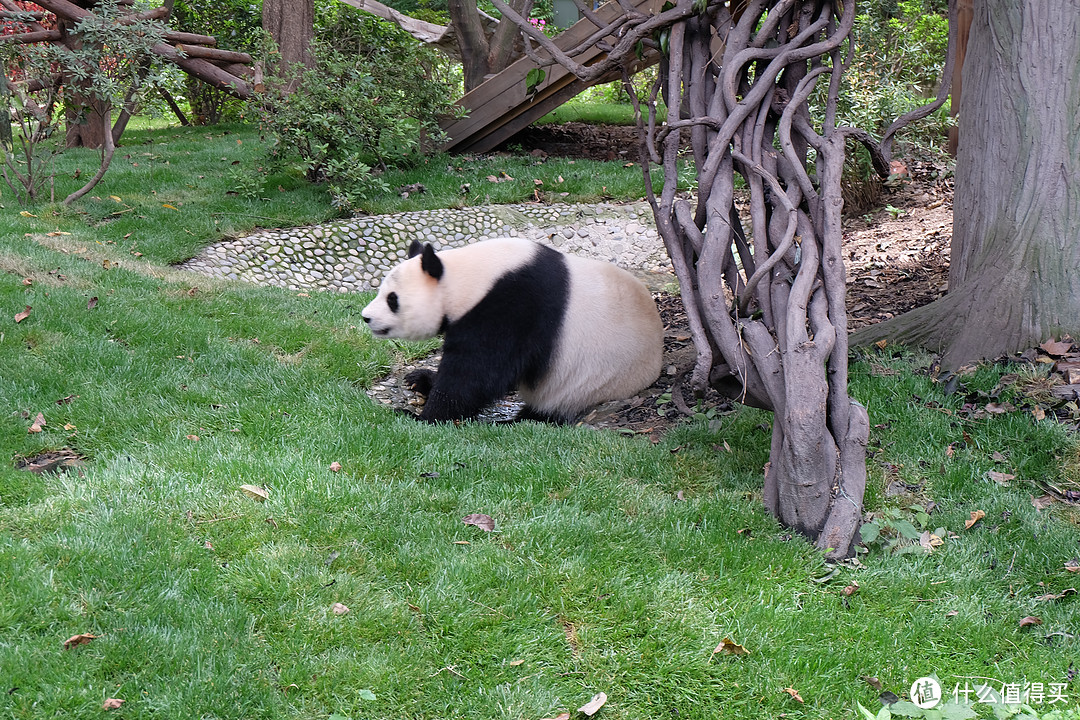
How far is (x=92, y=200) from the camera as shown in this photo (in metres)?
9.11

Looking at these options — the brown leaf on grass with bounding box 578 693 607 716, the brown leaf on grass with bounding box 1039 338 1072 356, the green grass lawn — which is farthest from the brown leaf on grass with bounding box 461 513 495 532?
the brown leaf on grass with bounding box 1039 338 1072 356

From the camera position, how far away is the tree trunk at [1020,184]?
14.6 ft

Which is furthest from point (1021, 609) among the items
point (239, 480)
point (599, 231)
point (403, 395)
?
point (599, 231)

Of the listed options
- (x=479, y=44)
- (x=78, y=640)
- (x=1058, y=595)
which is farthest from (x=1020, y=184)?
(x=479, y=44)

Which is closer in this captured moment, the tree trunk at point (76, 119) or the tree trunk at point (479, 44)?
the tree trunk at point (76, 119)

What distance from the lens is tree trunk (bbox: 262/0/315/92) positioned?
11.1m

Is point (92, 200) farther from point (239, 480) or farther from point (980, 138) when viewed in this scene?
point (980, 138)

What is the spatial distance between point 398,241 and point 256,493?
228 inches

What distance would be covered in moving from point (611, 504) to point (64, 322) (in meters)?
3.92

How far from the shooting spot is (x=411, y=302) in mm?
5082

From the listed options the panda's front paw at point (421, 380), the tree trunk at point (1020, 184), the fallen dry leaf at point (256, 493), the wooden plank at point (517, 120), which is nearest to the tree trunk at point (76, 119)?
the wooden plank at point (517, 120)

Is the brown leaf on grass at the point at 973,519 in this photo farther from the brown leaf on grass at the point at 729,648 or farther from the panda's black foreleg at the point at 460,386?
the panda's black foreleg at the point at 460,386

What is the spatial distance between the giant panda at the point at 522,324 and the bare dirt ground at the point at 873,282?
24 cm

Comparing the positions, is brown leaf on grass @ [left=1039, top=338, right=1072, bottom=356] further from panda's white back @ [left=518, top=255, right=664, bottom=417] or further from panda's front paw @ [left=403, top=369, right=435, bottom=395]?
panda's front paw @ [left=403, top=369, right=435, bottom=395]
